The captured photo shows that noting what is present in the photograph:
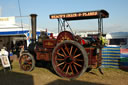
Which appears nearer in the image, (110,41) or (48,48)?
(48,48)

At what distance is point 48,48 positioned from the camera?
5.14 m

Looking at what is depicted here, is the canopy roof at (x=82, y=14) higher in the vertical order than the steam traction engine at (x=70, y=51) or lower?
higher

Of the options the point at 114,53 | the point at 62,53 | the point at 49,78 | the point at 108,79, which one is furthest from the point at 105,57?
the point at 49,78

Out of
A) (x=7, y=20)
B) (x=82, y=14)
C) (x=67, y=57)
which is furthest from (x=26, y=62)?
(x=7, y=20)

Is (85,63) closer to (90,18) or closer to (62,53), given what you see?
(62,53)

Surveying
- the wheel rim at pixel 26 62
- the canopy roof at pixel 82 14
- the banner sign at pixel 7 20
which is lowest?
the wheel rim at pixel 26 62

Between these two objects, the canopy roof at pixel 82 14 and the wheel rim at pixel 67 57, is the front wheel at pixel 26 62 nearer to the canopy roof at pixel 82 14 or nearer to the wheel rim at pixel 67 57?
the wheel rim at pixel 67 57

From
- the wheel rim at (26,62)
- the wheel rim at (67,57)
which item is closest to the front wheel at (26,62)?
the wheel rim at (26,62)

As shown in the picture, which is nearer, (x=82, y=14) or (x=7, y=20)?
(x=82, y=14)

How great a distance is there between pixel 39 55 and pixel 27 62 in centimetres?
68

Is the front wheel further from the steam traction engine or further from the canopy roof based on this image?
the canopy roof

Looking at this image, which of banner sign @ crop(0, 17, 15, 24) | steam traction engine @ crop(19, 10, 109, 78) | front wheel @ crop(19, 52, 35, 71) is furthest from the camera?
banner sign @ crop(0, 17, 15, 24)

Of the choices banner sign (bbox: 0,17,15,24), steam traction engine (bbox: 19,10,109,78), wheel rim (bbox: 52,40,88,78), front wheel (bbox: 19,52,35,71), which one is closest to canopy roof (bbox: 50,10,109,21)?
steam traction engine (bbox: 19,10,109,78)

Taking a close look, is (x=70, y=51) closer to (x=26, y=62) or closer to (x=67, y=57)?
(x=67, y=57)
